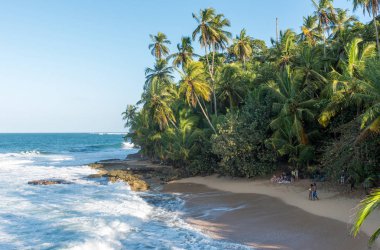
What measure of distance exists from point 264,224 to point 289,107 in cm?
1050

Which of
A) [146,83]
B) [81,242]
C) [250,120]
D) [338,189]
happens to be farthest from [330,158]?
[146,83]

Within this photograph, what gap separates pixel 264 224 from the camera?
16938mm

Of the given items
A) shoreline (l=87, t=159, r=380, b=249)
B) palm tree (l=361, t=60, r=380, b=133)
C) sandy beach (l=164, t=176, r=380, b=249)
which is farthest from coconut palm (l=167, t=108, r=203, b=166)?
palm tree (l=361, t=60, r=380, b=133)

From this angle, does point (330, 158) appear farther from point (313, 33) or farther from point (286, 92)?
Answer: point (313, 33)

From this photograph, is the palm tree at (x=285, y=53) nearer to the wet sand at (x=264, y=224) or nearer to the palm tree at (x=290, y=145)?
A: the palm tree at (x=290, y=145)

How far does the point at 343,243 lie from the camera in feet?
42.8

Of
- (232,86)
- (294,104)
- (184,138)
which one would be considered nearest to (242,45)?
(232,86)

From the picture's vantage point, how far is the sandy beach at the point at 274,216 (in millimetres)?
13953

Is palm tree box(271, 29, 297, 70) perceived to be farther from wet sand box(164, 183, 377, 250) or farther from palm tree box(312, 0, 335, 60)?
wet sand box(164, 183, 377, 250)

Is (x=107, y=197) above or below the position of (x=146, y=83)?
below

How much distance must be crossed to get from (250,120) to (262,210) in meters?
9.90

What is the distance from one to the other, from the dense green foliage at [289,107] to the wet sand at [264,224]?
3.99 m

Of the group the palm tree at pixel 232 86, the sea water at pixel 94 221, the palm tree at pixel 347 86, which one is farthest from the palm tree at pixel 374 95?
the palm tree at pixel 232 86

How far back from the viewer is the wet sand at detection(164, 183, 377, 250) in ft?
44.8
